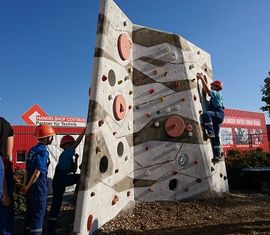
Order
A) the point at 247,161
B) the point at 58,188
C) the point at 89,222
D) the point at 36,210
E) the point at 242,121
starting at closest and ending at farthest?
1. the point at 36,210
2. the point at 89,222
3. the point at 58,188
4. the point at 247,161
5. the point at 242,121

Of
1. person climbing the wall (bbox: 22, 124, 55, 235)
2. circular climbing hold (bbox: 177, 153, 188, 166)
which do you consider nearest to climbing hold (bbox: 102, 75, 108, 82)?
person climbing the wall (bbox: 22, 124, 55, 235)

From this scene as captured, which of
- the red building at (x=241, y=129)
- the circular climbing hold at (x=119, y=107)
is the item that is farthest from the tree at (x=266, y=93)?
the circular climbing hold at (x=119, y=107)

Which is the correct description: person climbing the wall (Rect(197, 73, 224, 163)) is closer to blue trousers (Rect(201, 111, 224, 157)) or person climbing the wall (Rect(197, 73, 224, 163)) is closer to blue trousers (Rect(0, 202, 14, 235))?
blue trousers (Rect(201, 111, 224, 157))

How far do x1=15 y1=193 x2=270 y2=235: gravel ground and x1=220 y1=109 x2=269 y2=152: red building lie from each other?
22.4 meters

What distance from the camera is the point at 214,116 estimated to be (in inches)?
329

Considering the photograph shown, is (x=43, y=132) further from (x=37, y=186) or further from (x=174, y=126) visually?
(x=174, y=126)

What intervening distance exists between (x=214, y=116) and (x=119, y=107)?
2879 millimetres

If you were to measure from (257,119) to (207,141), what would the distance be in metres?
34.2

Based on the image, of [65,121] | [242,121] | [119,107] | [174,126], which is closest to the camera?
[119,107]

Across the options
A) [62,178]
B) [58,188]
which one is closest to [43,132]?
[62,178]

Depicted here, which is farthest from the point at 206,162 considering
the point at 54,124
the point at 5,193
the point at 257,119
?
the point at 257,119

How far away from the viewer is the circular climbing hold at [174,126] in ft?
25.4

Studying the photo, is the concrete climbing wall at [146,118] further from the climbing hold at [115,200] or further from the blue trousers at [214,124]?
the blue trousers at [214,124]

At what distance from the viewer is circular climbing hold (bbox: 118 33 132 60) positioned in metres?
6.90
